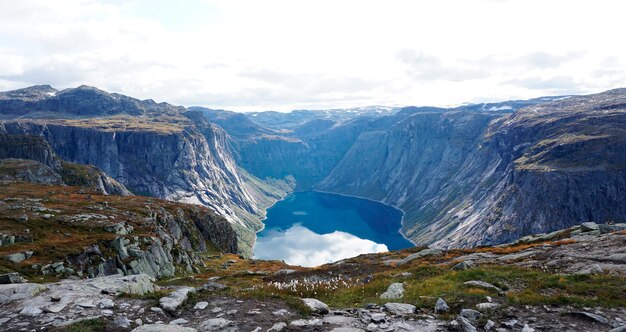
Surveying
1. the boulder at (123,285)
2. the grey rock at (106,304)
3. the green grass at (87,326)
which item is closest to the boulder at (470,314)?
the green grass at (87,326)

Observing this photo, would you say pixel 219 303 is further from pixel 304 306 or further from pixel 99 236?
pixel 99 236

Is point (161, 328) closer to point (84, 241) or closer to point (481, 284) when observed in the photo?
point (481, 284)

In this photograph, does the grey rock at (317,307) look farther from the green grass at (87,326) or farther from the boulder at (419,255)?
the boulder at (419,255)

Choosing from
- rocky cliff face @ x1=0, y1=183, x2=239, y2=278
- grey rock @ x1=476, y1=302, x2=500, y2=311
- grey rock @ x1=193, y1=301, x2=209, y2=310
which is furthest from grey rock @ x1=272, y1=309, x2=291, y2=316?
rocky cliff face @ x1=0, y1=183, x2=239, y2=278

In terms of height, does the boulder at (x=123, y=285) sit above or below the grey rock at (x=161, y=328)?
below

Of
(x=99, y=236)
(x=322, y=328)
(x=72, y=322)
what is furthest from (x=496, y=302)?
(x=99, y=236)

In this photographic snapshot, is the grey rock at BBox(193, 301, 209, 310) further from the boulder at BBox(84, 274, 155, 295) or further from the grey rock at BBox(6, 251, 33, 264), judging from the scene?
the grey rock at BBox(6, 251, 33, 264)

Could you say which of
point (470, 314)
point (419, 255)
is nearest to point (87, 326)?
point (470, 314)
